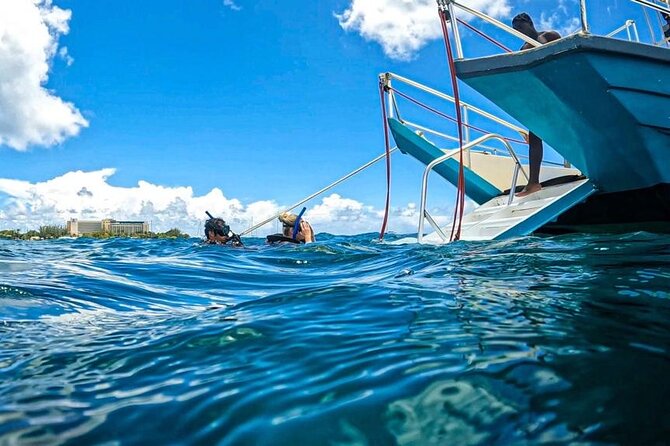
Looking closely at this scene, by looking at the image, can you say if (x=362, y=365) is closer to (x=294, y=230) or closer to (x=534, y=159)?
(x=534, y=159)

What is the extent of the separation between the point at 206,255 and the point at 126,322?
Answer: 14.3ft

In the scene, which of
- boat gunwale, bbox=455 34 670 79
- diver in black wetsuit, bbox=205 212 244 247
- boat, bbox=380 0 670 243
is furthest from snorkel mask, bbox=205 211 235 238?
boat gunwale, bbox=455 34 670 79

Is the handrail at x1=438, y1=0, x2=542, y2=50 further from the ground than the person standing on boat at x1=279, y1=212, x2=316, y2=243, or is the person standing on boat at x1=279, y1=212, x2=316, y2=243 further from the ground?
the handrail at x1=438, y1=0, x2=542, y2=50

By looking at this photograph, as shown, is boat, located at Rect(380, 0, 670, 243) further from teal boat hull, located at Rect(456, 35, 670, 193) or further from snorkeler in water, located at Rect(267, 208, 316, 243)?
snorkeler in water, located at Rect(267, 208, 316, 243)

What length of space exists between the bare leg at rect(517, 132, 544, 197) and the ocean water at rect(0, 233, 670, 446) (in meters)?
3.91

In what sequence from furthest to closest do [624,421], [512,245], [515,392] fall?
[512,245] → [515,392] → [624,421]

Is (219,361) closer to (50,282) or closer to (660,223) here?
(50,282)

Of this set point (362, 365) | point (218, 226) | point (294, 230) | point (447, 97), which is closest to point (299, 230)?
point (294, 230)

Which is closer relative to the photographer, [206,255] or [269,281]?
[269,281]

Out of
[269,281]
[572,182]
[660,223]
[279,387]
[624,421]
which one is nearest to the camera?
[624,421]

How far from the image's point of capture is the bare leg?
6.61m

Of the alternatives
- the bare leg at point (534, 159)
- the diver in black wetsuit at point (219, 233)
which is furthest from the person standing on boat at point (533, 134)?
the diver in black wetsuit at point (219, 233)

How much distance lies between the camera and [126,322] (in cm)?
243

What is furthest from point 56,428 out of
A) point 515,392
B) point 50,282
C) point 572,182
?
point 572,182
